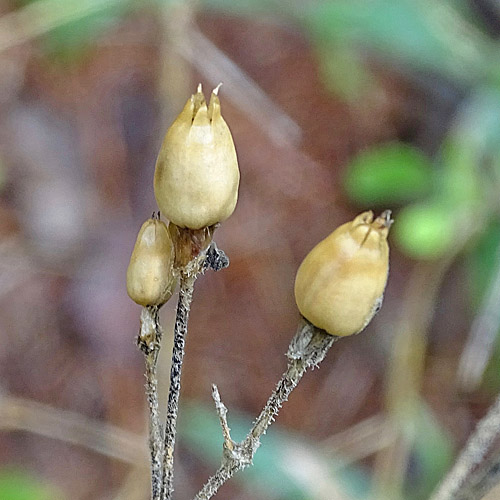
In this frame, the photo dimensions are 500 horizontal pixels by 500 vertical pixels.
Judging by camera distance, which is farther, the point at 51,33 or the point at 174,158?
the point at 51,33

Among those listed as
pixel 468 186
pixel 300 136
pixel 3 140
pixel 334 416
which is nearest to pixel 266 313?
pixel 334 416

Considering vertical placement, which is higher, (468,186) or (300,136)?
(300,136)

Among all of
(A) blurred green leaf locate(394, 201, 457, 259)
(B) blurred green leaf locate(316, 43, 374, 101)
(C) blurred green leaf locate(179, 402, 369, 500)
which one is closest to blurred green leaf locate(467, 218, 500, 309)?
(A) blurred green leaf locate(394, 201, 457, 259)

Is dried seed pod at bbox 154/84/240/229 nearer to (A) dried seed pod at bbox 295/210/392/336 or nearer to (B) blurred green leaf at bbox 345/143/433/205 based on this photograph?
(A) dried seed pod at bbox 295/210/392/336

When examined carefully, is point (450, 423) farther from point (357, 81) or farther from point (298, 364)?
point (298, 364)

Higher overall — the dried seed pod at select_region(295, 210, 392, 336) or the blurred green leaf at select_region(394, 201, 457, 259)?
the blurred green leaf at select_region(394, 201, 457, 259)

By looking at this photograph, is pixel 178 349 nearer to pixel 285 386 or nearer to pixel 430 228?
pixel 285 386

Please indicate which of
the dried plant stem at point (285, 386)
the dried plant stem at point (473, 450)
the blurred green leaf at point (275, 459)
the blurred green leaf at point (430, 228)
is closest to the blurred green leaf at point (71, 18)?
the blurred green leaf at point (430, 228)
